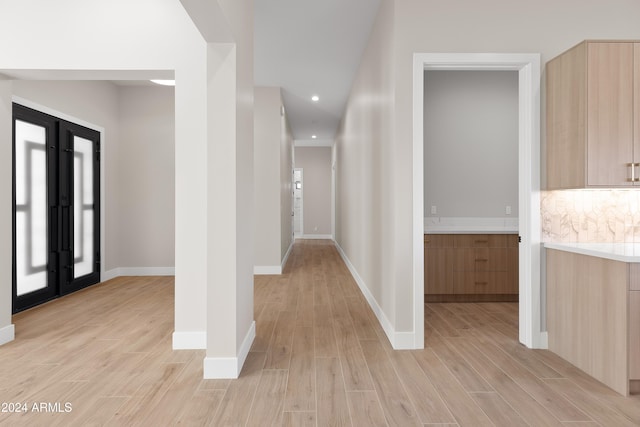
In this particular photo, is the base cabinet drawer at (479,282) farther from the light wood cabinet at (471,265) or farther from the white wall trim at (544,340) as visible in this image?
the white wall trim at (544,340)

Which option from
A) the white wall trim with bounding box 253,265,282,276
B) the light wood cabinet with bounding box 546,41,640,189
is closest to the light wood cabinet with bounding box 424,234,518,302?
the light wood cabinet with bounding box 546,41,640,189

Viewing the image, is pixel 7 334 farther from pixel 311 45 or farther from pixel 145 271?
pixel 311 45

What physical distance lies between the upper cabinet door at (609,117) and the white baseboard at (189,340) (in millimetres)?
3160

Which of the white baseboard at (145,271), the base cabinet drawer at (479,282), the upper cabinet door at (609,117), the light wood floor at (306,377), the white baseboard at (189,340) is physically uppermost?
the upper cabinet door at (609,117)

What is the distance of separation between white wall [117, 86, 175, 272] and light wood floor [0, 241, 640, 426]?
2.02m

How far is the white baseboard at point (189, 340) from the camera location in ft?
9.82

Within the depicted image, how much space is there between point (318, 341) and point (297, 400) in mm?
955

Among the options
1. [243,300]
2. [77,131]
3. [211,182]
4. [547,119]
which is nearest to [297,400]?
[243,300]

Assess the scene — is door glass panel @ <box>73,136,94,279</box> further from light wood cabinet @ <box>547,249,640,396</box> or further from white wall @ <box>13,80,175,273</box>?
light wood cabinet @ <box>547,249,640,396</box>

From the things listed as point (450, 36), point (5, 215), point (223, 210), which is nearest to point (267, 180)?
point (5, 215)

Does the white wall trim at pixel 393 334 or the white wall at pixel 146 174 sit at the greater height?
the white wall at pixel 146 174

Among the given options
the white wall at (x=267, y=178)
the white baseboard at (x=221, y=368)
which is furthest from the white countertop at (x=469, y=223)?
the white baseboard at (x=221, y=368)

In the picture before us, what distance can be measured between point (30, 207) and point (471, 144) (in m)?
5.38

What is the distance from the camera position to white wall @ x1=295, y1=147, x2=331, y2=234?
472 inches
